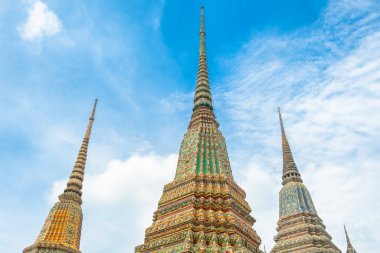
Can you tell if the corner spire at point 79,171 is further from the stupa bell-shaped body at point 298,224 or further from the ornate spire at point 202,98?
the stupa bell-shaped body at point 298,224

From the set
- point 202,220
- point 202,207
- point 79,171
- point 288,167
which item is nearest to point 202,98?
point 202,207

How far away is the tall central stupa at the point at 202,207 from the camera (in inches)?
609

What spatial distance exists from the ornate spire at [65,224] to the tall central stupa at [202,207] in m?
11.2

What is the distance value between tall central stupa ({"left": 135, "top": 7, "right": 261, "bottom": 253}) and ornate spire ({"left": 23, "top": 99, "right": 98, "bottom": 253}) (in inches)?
439

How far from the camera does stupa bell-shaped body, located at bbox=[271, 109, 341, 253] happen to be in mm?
27828

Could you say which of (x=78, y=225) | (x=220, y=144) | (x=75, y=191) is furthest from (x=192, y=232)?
(x=75, y=191)

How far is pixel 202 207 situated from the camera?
16734 mm

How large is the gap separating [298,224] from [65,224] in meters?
18.2

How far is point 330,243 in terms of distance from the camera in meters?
28.1

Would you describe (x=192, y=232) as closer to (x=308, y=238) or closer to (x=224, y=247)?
(x=224, y=247)

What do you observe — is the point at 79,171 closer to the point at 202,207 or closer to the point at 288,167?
the point at 202,207

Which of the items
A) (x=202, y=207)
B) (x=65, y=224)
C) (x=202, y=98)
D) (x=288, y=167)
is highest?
(x=288, y=167)

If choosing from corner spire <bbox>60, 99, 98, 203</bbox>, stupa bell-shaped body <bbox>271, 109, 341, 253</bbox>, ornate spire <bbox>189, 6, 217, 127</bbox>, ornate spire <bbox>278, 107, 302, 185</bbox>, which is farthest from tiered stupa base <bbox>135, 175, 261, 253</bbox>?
ornate spire <bbox>278, 107, 302, 185</bbox>

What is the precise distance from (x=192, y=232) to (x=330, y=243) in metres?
17.1
